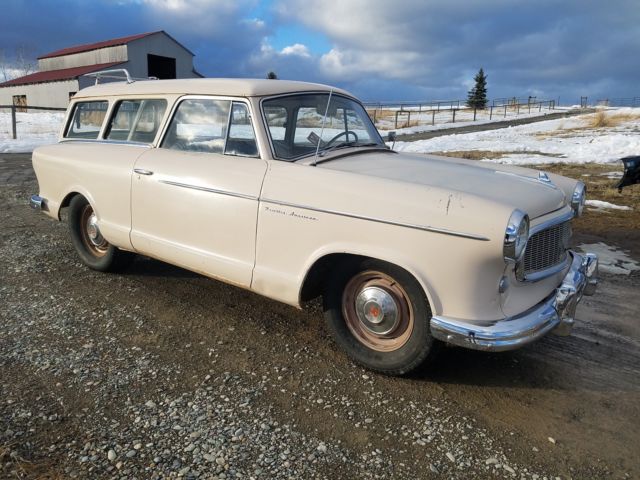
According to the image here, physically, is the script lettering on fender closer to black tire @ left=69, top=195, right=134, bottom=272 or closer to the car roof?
the car roof

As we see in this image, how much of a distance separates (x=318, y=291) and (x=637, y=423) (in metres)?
1.99

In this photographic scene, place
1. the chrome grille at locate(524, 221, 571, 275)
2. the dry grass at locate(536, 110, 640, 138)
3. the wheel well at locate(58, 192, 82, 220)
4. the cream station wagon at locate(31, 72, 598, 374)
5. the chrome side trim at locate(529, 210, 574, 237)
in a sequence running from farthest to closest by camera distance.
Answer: the dry grass at locate(536, 110, 640, 138)
the wheel well at locate(58, 192, 82, 220)
the chrome grille at locate(524, 221, 571, 275)
the chrome side trim at locate(529, 210, 574, 237)
the cream station wagon at locate(31, 72, 598, 374)

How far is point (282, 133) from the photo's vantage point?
3699 mm

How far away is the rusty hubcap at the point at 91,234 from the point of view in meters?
4.83

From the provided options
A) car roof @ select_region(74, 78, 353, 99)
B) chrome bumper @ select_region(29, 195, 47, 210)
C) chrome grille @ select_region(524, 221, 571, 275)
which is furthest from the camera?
chrome bumper @ select_region(29, 195, 47, 210)

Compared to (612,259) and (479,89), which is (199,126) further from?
(479,89)

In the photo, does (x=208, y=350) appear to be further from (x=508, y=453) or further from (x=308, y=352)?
(x=508, y=453)

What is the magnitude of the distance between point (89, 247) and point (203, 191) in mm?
2054

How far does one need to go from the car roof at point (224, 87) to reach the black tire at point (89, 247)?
1177 millimetres

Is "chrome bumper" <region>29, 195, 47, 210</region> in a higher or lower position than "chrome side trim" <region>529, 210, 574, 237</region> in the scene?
lower

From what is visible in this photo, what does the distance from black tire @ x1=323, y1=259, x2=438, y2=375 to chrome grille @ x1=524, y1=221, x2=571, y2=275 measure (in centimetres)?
69

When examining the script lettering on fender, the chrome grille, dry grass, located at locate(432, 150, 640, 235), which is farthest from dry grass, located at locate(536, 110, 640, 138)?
the script lettering on fender

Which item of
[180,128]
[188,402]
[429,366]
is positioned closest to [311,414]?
[188,402]

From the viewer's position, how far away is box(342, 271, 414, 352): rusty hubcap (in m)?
3.03
